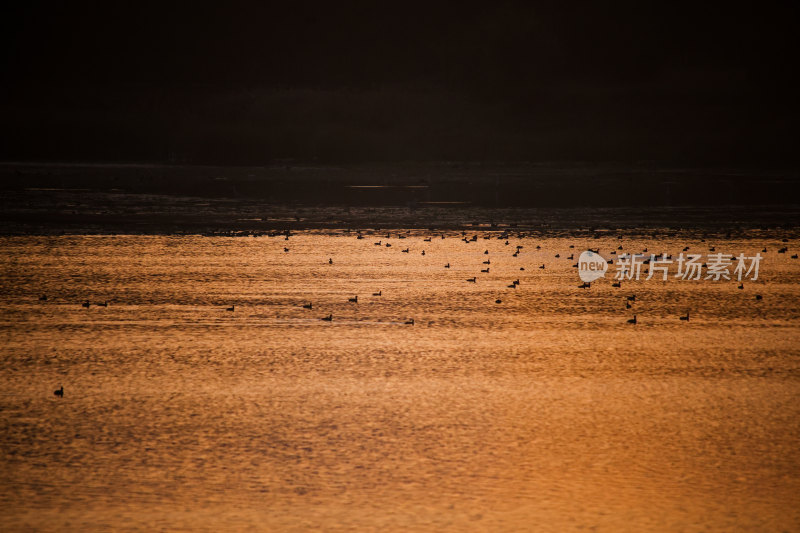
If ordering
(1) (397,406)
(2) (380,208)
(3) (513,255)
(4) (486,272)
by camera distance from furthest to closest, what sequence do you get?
(2) (380,208) < (3) (513,255) < (4) (486,272) < (1) (397,406)

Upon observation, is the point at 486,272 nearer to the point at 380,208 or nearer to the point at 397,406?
the point at 397,406

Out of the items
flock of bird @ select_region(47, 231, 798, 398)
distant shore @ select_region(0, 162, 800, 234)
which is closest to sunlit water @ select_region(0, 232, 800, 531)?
flock of bird @ select_region(47, 231, 798, 398)

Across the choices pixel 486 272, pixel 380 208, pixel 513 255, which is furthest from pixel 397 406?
pixel 380 208

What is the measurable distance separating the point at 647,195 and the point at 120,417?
2272 inches

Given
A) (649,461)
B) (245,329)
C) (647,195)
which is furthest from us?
(647,195)

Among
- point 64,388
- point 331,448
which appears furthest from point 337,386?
point 64,388

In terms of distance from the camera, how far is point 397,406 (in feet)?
40.2

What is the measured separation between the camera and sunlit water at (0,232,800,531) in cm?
895

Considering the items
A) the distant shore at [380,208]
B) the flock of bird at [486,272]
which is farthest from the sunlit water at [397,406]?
the distant shore at [380,208]

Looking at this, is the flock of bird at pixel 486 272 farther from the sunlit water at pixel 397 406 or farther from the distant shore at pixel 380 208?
the distant shore at pixel 380 208

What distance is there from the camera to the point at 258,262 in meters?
27.4

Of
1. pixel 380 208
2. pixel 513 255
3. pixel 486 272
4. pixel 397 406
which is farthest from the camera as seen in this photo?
pixel 380 208

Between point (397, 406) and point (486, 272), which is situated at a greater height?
point (486, 272)

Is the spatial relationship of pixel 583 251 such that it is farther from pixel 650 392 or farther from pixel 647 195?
pixel 647 195
